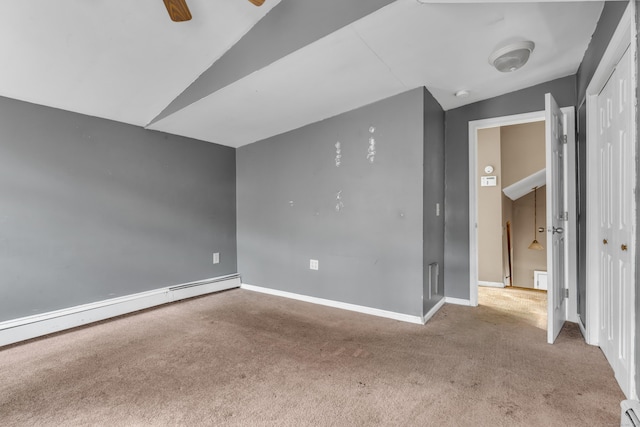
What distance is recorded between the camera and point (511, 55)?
84.9 inches

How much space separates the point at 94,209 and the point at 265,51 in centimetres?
215

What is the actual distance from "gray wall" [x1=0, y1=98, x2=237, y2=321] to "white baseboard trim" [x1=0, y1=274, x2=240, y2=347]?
63 millimetres

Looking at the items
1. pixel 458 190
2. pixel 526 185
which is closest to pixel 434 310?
pixel 458 190

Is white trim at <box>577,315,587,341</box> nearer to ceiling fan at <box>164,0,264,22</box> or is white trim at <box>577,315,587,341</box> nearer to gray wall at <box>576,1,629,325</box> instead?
gray wall at <box>576,1,629,325</box>

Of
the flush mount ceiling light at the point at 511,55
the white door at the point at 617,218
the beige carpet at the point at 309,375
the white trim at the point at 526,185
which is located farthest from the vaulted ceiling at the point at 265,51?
the beige carpet at the point at 309,375

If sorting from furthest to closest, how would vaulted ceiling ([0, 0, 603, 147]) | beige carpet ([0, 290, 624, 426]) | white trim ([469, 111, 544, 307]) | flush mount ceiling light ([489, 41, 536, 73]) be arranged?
white trim ([469, 111, 544, 307]) < flush mount ceiling light ([489, 41, 536, 73]) < vaulted ceiling ([0, 0, 603, 147]) < beige carpet ([0, 290, 624, 426])

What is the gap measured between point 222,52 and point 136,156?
1.50 meters

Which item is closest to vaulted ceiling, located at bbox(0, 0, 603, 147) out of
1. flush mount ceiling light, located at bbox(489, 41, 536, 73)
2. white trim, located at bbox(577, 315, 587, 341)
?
flush mount ceiling light, located at bbox(489, 41, 536, 73)

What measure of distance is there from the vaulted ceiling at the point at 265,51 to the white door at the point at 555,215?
1.69 feet

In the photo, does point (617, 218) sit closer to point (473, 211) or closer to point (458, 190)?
point (473, 211)

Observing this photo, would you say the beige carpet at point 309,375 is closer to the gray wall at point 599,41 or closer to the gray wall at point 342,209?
the gray wall at point 342,209

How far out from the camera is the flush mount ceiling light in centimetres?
210

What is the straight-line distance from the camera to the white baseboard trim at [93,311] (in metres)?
2.37

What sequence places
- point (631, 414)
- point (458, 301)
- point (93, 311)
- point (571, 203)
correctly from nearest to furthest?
1. point (631, 414)
2. point (571, 203)
3. point (93, 311)
4. point (458, 301)
